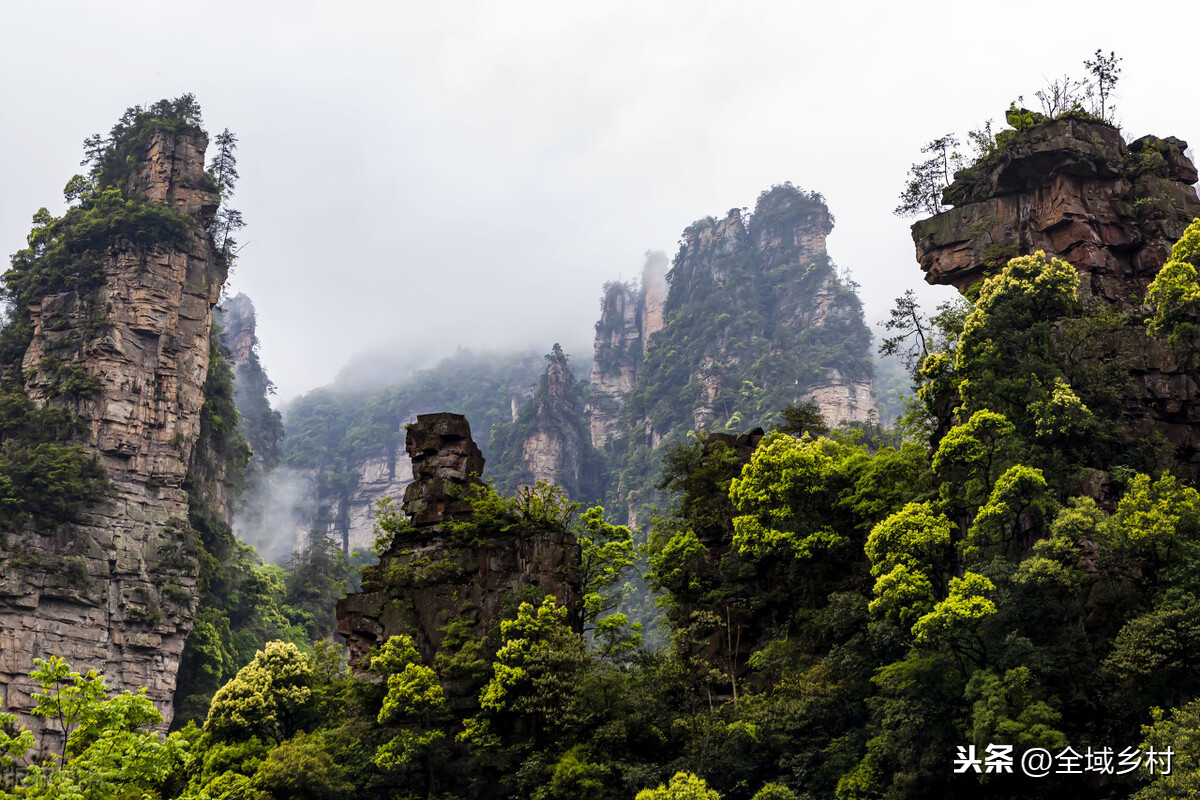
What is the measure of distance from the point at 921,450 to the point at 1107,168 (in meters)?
10.7

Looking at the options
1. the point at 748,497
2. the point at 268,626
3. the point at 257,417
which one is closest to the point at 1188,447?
the point at 748,497

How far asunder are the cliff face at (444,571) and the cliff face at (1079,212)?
15.4 metres

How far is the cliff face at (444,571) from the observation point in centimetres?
2975

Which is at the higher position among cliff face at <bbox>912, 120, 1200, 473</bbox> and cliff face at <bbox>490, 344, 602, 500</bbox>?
cliff face at <bbox>490, 344, 602, 500</bbox>

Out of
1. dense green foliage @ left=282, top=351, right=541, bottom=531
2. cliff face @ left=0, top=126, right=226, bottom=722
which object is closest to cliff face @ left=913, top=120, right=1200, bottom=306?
cliff face @ left=0, top=126, right=226, bottom=722

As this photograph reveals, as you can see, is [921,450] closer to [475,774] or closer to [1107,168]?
[1107,168]

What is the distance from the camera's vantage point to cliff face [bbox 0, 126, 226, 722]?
43.0 metres

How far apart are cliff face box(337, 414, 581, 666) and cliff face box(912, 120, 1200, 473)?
50.5ft

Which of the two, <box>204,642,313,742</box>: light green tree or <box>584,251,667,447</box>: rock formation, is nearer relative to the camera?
<box>204,642,313,742</box>: light green tree

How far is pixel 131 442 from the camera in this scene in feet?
158

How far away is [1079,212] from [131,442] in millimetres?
41735

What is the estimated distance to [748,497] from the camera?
29609 millimetres

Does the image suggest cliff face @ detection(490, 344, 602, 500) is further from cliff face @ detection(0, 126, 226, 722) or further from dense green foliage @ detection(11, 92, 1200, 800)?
dense green foliage @ detection(11, 92, 1200, 800)

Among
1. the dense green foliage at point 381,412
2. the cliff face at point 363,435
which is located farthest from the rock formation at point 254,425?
the dense green foliage at point 381,412
